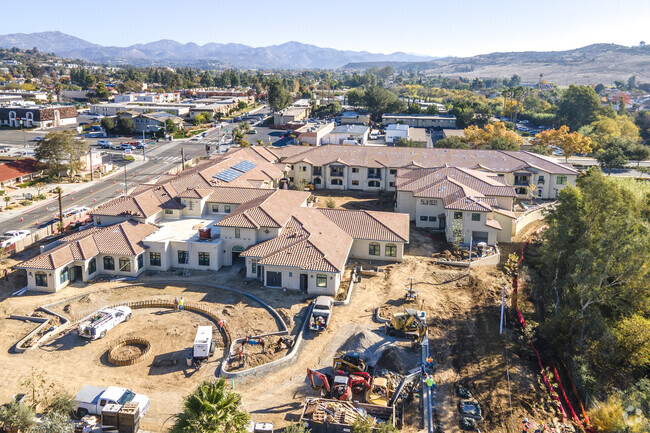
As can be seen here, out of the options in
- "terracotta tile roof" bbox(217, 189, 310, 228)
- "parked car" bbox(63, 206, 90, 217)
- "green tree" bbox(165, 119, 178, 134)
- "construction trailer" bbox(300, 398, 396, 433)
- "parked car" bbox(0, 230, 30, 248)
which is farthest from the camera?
"green tree" bbox(165, 119, 178, 134)

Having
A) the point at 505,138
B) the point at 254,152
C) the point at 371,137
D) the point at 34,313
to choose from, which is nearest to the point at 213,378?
the point at 34,313

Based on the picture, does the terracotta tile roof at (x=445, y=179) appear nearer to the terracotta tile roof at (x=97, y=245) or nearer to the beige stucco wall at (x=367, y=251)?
the beige stucco wall at (x=367, y=251)

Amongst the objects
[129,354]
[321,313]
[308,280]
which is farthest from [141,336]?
[308,280]

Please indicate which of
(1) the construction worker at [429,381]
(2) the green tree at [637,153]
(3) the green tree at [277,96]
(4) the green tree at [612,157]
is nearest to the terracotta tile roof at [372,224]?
(1) the construction worker at [429,381]

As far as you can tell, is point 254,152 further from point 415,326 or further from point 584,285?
Answer: point 584,285

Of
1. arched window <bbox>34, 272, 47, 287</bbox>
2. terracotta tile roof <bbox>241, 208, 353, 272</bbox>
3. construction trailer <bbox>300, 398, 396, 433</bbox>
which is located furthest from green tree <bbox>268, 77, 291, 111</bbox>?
construction trailer <bbox>300, 398, 396, 433</bbox>

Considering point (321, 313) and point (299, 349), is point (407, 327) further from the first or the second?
point (299, 349)

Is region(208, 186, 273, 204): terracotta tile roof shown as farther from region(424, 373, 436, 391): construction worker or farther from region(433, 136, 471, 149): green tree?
region(433, 136, 471, 149): green tree
